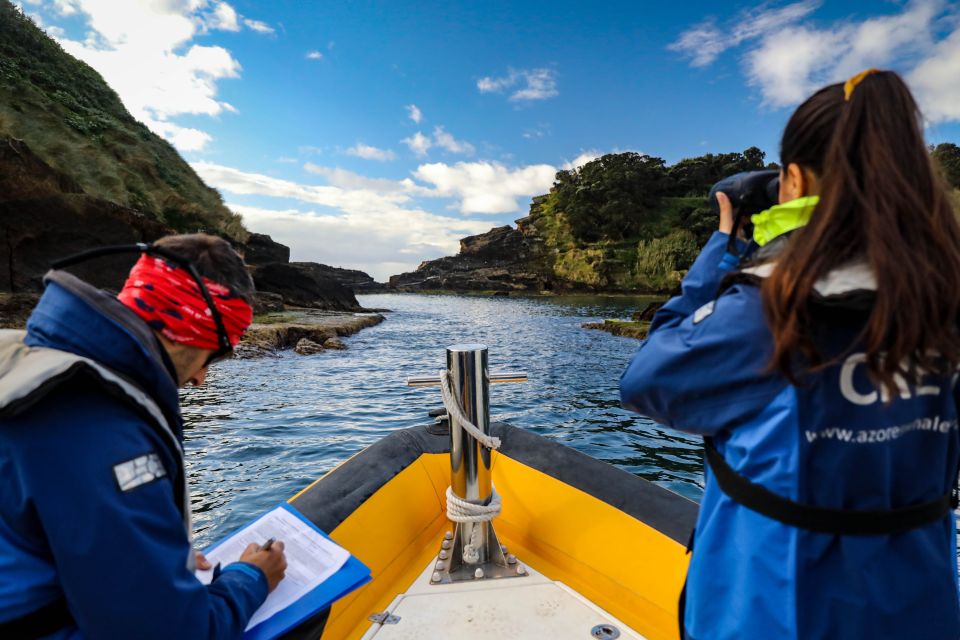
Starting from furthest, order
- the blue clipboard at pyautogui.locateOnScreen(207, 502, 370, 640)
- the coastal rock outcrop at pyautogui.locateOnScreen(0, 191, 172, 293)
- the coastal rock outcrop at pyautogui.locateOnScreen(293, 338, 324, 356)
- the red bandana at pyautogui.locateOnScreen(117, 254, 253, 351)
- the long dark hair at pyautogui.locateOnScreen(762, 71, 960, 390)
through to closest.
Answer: the coastal rock outcrop at pyautogui.locateOnScreen(293, 338, 324, 356), the coastal rock outcrop at pyautogui.locateOnScreen(0, 191, 172, 293), the blue clipboard at pyautogui.locateOnScreen(207, 502, 370, 640), the red bandana at pyautogui.locateOnScreen(117, 254, 253, 351), the long dark hair at pyautogui.locateOnScreen(762, 71, 960, 390)

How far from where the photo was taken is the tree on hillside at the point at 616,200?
269 ft

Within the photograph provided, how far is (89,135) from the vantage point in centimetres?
2683

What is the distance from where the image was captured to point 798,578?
1044mm

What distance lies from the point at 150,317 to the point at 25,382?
1.05 ft

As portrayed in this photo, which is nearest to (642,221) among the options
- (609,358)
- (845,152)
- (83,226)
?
(609,358)

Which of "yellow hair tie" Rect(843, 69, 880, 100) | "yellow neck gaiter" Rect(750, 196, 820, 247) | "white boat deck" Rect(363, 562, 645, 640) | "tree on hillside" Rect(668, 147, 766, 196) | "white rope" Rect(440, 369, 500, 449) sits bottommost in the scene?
"white boat deck" Rect(363, 562, 645, 640)

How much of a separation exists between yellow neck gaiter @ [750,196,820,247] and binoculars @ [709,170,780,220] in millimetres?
171

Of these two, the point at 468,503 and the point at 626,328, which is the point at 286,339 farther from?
the point at 468,503

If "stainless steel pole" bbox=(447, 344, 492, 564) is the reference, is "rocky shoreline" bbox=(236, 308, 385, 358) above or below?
below

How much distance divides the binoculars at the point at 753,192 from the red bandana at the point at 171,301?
4.19 feet

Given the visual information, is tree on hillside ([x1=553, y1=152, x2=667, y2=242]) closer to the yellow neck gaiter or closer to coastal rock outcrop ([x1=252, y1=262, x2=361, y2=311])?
coastal rock outcrop ([x1=252, y1=262, x2=361, y2=311])

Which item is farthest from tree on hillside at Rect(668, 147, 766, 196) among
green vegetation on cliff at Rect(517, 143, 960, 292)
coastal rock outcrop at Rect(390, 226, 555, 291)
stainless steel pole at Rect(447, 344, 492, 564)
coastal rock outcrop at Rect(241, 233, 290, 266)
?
stainless steel pole at Rect(447, 344, 492, 564)

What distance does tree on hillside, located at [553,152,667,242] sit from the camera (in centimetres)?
8194

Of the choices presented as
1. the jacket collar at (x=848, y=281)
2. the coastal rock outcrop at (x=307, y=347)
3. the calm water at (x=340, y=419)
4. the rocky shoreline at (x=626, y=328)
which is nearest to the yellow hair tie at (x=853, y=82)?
the jacket collar at (x=848, y=281)
